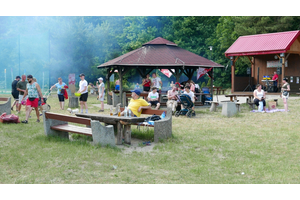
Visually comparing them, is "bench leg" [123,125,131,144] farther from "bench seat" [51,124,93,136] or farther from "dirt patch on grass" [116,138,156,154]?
"bench seat" [51,124,93,136]

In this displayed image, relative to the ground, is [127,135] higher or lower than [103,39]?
lower

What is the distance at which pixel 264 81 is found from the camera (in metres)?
25.0

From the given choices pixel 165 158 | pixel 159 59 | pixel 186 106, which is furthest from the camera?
pixel 159 59

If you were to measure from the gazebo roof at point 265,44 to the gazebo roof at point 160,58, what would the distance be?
264 inches

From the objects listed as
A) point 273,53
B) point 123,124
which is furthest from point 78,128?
point 273,53

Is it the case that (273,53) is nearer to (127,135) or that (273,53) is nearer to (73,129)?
(127,135)

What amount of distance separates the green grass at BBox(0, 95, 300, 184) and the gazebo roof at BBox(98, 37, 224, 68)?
26.0 feet

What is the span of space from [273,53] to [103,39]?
22.9 m

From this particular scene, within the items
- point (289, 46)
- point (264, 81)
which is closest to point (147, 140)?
point (289, 46)

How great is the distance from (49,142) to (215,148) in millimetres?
3824

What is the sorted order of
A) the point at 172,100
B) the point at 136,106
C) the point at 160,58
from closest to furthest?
the point at 136,106
the point at 172,100
the point at 160,58

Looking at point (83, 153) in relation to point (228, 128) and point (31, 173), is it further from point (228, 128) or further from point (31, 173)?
point (228, 128)

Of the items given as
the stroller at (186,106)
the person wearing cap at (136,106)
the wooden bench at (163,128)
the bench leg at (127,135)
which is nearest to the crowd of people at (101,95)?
the person wearing cap at (136,106)

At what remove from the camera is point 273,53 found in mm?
23047
